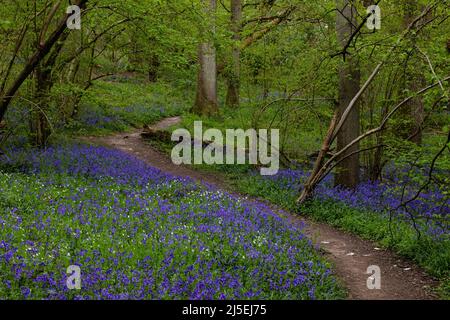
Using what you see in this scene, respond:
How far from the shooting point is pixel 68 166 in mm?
12781

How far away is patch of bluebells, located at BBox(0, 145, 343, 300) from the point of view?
6.17 metres

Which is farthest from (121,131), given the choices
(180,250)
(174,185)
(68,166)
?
(180,250)

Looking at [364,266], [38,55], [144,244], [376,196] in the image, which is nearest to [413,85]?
[376,196]

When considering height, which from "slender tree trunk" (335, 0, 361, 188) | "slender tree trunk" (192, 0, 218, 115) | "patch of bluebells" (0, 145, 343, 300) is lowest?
"patch of bluebells" (0, 145, 343, 300)

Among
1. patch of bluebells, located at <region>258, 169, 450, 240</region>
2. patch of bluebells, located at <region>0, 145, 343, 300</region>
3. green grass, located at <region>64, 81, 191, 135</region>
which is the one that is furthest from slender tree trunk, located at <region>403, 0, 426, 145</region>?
green grass, located at <region>64, 81, 191, 135</region>

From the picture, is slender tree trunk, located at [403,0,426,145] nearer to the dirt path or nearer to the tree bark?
the dirt path

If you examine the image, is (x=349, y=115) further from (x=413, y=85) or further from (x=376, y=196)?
(x=413, y=85)

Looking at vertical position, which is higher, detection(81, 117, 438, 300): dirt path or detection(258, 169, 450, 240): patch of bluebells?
detection(258, 169, 450, 240): patch of bluebells

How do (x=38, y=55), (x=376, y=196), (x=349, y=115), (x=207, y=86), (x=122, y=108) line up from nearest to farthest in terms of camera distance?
(x=38, y=55) < (x=376, y=196) < (x=349, y=115) < (x=207, y=86) < (x=122, y=108)

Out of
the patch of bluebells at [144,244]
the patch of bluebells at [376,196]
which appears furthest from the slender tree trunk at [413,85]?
the patch of bluebells at [144,244]

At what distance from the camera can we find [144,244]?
7.55m

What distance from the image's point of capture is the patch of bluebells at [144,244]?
20.2ft
